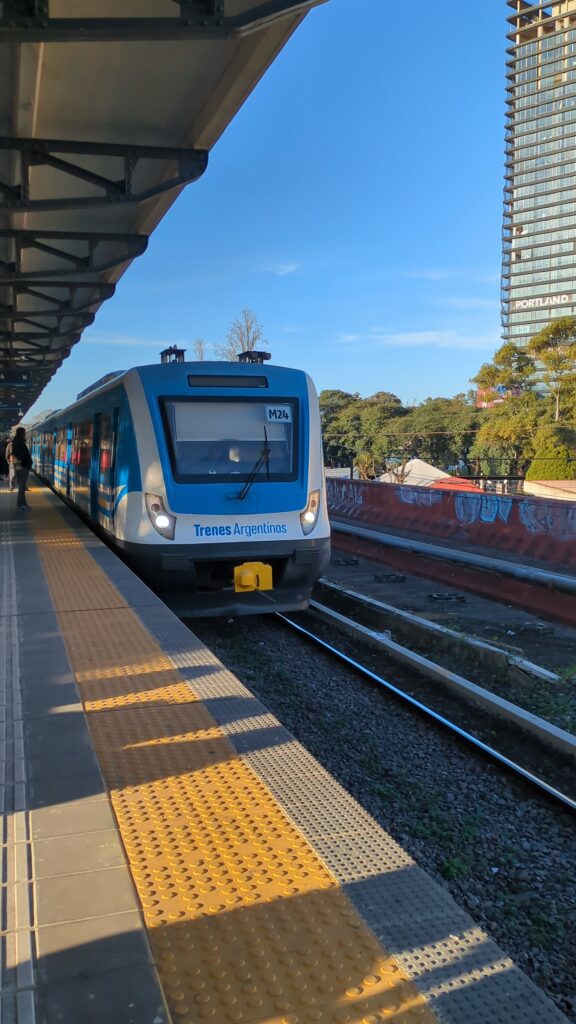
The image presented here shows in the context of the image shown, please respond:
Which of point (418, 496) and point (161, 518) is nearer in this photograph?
point (161, 518)

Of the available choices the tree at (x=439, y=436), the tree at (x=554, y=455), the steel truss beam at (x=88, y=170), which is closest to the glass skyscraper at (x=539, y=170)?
the tree at (x=439, y=436)

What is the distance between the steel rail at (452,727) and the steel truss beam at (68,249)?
6389 millimetres

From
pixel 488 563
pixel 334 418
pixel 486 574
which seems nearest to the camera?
pixel 488 563

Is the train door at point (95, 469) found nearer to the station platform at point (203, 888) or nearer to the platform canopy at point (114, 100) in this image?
the platform canopy at point (114, 100)

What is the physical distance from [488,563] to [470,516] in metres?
3.61

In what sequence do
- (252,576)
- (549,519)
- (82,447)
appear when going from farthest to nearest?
1. (82,447)
2. (549,519)
3. (252,576)

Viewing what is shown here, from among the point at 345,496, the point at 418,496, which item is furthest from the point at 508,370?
the point at 418,496

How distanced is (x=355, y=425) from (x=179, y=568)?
55177 mm

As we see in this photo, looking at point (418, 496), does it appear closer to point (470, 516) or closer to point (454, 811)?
point (470, 516)

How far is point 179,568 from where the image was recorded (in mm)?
7695

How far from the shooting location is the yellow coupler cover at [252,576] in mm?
7836

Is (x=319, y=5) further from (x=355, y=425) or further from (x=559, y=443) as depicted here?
(x=355, y=425)

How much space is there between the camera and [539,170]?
13850 centimetres

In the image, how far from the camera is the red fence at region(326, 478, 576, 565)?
38.7 ft
